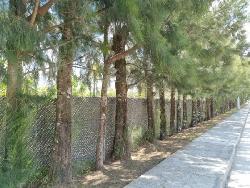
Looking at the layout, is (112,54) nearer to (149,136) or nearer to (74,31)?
(74,31)

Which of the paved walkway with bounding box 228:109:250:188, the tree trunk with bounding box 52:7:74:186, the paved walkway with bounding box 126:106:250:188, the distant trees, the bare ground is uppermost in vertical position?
the distant trees

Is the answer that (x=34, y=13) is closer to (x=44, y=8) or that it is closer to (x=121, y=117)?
(x=44, y=8)

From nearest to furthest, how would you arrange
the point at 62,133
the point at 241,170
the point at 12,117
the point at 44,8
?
the point at 44,8 < the point at 12,117 < the point at 62,133 < the point at 241,170

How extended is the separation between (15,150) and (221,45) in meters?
8.33

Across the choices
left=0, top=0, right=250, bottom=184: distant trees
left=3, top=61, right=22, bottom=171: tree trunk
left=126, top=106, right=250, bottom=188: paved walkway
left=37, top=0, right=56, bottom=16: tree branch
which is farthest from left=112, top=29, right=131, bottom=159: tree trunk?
left=37, top=0, right=56, bottom=16: tree branch

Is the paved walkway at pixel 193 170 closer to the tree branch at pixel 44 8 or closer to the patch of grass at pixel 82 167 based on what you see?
the patch of grass at pixel 82 167

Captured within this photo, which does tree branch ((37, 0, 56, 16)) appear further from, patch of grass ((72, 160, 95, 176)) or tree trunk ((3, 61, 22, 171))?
patch of grass ((72, 160, 95, 176))

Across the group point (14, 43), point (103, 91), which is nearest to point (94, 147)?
point (103, 91)

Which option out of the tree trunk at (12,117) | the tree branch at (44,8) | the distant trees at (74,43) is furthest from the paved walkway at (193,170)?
the tree branch at (44,8)

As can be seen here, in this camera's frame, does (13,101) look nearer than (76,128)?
Yes

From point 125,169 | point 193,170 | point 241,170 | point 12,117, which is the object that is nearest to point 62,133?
point 12,117

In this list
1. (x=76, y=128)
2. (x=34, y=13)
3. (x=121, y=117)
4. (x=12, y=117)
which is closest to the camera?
(x=34, y=13)

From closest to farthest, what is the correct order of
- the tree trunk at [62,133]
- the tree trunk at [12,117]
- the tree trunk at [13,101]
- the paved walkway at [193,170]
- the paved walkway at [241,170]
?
the tree trunk at [13,101] < the tree trunk at [12,117] < the tree trunk at [62,133] < the paved walkway at [193,170] < the paved walkway at [241,170]

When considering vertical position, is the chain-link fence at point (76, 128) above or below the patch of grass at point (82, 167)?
above
